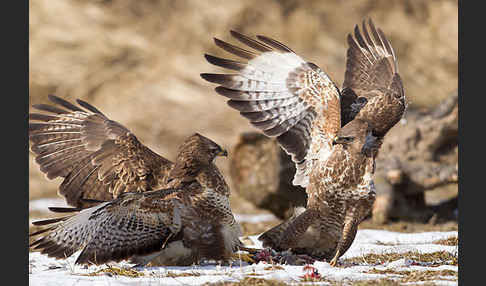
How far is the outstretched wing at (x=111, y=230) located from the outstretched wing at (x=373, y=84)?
7.41ft

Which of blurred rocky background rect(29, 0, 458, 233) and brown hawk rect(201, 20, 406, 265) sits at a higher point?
blurred rocky background rect(29, 0, 458, 233)

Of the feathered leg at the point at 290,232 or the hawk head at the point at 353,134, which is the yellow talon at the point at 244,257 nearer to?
the feathered leg at the point at 290,232

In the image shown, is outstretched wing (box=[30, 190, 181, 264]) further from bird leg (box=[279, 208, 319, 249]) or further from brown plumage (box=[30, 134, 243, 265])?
bird leg (box=[279, 208, 319, 249])

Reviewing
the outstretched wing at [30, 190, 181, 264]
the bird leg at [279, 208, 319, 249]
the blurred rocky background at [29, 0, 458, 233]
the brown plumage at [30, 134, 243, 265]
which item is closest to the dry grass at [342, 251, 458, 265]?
the bird leg at [279, 208, 319, 249]

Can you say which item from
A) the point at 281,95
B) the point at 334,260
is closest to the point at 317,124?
the point at 281,95

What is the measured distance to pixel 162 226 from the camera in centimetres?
601

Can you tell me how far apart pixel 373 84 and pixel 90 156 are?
3.48 metres

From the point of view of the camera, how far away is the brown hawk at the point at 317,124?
19.9 feet

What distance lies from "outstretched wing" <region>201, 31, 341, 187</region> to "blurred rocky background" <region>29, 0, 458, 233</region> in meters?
11.6

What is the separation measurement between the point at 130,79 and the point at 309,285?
16.6 meters

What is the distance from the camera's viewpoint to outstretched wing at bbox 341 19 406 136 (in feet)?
20.8

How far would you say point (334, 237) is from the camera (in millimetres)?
6344

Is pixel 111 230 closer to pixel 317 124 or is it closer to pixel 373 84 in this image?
pixel 317 124

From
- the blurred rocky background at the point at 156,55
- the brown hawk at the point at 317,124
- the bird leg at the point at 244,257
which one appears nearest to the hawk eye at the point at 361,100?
the brown hawk at the point at 317,124
